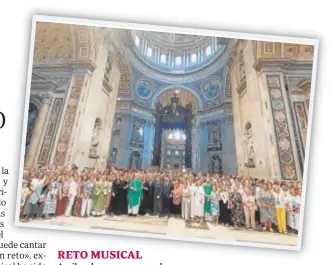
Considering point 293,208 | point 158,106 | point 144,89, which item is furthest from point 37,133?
point 293,208

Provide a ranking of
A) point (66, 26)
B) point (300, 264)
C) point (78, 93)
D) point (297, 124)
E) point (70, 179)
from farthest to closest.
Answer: point (78, 93) < point (70, 179) < point (297, 124) < point (66, 26) < point (300, 264)

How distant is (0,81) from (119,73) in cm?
237

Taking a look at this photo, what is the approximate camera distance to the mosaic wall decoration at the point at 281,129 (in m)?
5.02

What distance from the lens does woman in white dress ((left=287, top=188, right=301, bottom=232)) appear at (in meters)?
4.75

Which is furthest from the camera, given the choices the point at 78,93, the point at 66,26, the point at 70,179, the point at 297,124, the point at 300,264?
the point at 78,93

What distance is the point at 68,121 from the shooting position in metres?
5.72

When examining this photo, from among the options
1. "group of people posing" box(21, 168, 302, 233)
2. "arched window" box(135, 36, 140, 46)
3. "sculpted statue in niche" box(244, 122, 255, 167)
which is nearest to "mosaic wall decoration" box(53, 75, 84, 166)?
"group of people posing" box(21, 168, 302, 233)

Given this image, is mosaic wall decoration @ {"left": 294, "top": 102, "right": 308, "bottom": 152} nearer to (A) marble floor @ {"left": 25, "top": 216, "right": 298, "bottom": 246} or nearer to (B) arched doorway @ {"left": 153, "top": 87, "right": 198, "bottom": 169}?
(A) marble floor @ {"left": 25, "top": 216, "right": 298, "bottom": 246}

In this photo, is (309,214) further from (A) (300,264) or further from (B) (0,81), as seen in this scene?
(B) (0,81)

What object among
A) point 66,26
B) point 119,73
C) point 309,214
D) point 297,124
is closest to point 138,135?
point 119,73

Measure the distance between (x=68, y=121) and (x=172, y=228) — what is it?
120 inches

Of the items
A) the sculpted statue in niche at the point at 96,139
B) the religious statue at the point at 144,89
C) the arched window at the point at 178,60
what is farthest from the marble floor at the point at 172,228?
the arched window at the point at 178,60

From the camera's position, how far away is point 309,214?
4402 mm

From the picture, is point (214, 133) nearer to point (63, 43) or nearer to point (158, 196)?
point (158, 196)
